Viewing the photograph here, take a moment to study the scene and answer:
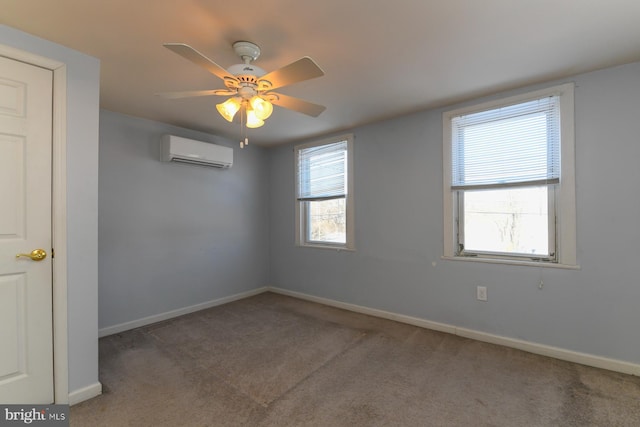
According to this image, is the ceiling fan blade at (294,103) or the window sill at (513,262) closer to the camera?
the ceiling fan blade at (294,103)

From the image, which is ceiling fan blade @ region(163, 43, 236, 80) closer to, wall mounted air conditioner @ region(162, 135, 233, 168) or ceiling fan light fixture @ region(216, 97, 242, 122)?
ceiling fan light fixture @ region(216, 97, 242, 122)

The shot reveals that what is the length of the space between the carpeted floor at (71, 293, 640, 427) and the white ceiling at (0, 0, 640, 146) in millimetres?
2272

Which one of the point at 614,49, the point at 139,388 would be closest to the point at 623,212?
the point at 614,49

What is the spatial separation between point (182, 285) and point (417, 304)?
108 inches

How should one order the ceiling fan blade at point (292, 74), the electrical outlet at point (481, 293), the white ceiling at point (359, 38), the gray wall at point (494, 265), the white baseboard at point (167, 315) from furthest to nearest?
the white baseboard at point (167, 315)
the electrical outlet at point (481, 293)
the gray wall at point (494, 265)
the white ceiling at point (359, 38)
the ceiling fan blade at point (292, 74)

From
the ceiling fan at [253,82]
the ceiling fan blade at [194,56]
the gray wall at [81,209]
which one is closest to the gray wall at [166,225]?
the gray wall at [81,209]

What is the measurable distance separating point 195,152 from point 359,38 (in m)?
2.40

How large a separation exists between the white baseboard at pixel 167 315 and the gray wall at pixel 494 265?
2.28 ft

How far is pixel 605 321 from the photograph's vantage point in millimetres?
2258

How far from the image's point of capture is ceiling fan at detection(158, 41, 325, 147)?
1514mm

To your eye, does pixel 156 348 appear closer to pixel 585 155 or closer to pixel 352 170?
pixel 352 170

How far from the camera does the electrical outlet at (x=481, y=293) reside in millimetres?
2762

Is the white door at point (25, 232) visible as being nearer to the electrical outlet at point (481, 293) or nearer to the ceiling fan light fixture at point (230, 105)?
the ceiling fan light fixture at point (230, 105)

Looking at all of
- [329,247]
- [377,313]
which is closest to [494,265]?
[377,313]
